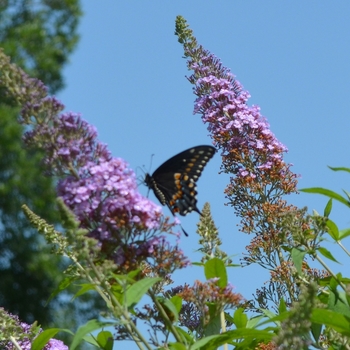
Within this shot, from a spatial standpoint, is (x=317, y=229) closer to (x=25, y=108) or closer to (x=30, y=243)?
(x=25, y=108)

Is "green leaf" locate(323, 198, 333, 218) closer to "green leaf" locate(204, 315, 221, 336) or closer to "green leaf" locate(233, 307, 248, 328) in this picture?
"green leaf" locate(233, 307, 248, 328)

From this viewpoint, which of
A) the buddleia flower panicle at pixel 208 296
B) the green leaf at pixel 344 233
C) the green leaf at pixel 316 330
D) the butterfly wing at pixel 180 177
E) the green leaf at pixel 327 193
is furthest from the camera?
the butterfly wing at pixel 180 177

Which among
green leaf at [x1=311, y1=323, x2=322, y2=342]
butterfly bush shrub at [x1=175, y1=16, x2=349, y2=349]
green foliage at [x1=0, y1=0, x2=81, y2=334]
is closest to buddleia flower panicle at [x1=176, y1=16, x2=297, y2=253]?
butterfly bush shrub at [x1=175, y1=16, x2=349, y2=349]

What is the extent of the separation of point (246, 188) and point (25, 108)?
224 centimetres

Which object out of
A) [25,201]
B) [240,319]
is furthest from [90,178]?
[25,201]

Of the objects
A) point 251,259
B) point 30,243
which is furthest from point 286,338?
point 30,243

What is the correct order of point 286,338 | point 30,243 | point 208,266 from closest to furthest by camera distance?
1. point 286,338
2. point 208,266
3. point 30,243

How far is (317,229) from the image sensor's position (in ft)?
10.9

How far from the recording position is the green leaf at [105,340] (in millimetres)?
3006

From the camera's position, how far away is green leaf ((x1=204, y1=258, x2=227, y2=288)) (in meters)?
2.97

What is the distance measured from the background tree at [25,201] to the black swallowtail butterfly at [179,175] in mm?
9569

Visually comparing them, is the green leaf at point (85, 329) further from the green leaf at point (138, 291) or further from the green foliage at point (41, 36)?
the green foliage at point (41, 36)

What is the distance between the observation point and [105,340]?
3045mm

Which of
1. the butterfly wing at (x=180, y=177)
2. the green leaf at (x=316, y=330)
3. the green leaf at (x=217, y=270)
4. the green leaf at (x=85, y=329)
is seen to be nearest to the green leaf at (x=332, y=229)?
the green leaf at (x=316, y=330)
